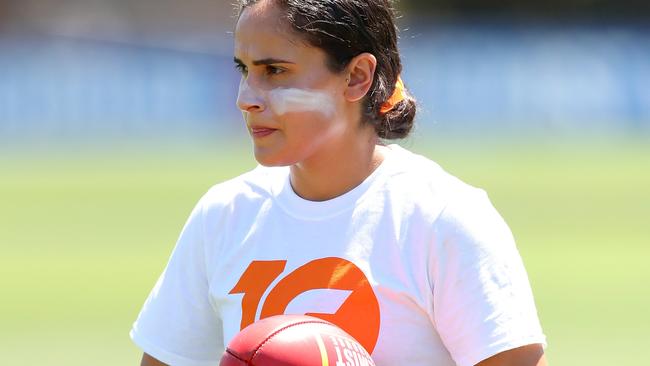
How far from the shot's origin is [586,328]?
7688 mm

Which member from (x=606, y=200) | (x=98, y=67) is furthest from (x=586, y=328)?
(x=98, y=67)

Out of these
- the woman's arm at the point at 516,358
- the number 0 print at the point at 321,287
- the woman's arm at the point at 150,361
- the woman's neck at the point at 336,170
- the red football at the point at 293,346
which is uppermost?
the woman's neck at the point at 336,170

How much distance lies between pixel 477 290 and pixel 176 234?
8660mm

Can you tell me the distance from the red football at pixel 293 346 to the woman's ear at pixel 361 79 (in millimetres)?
657

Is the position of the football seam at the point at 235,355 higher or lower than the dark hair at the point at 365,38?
lower

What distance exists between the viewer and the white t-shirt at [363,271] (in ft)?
9.73

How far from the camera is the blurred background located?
8508 millimetres

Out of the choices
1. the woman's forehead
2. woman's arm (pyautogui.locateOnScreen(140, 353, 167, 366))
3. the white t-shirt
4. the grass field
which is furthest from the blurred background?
the woman's forehead

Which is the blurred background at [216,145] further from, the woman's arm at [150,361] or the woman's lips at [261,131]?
the woman's lips at [261,131]

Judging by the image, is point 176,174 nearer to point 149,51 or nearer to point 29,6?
point 149,51

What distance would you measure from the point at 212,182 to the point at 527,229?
4.52 meters

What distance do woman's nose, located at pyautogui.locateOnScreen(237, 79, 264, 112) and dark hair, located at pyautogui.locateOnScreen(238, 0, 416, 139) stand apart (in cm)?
19

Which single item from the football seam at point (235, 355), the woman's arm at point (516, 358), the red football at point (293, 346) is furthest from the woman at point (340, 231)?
the football seam at point (235, 355)

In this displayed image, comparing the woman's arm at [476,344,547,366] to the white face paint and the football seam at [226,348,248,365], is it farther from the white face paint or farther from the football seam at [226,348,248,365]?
the white face paint
